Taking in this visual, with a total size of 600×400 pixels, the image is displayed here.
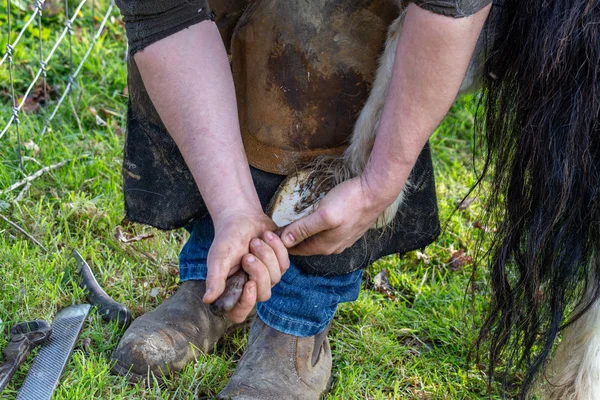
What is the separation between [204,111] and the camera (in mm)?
1275

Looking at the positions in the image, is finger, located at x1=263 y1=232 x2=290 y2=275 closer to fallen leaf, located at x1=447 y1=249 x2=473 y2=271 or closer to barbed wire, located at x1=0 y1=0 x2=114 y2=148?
fallen leaf, located at x1=447 y1=249 x2=473 y2=271

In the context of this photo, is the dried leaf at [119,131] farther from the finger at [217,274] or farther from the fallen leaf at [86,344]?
the finger at [217,274]

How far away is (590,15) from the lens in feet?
3.80

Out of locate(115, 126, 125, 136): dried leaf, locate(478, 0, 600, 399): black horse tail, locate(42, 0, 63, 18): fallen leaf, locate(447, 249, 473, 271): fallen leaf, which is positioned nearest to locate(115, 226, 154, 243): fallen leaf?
locate(115, 126, 125, 136): dried leaf

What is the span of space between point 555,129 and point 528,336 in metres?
0.40

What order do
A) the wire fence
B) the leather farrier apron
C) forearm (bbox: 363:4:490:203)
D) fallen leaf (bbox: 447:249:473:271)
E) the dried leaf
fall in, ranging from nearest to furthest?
forearm (bbox: 363:4:490:203)
the leather farrier apron
fallen leaf (bbox: 447:249:473:271)
the wire fence
the dried leaf

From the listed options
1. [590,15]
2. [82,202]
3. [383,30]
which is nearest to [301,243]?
[383,30]

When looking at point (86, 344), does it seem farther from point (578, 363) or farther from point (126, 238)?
point (578, 363)

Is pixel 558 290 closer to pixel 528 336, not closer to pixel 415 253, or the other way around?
pixel 528 336

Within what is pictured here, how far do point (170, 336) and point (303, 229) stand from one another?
447 millimetres

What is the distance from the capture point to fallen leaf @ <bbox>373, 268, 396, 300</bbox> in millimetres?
1866

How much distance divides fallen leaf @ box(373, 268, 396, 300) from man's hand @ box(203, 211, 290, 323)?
2.24 ft

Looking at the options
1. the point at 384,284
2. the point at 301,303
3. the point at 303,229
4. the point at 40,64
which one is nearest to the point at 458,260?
the point at 384,284

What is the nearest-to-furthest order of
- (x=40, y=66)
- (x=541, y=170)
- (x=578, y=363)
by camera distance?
(x=541, y=170) → (x=578, y=363) → (x=40, y=66)
